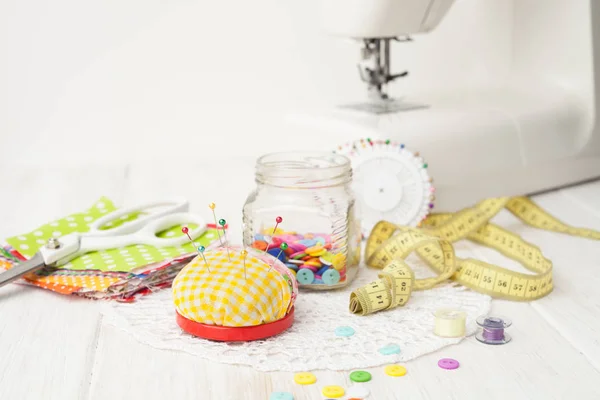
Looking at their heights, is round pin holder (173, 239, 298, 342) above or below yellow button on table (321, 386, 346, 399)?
above

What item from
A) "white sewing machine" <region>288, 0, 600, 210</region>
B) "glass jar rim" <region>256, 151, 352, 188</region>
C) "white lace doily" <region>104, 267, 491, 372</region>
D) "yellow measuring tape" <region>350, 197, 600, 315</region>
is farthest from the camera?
"white sewing machine" <region>288, 0, 600, 210</region>

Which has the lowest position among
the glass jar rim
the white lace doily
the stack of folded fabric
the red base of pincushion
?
the white lace doily

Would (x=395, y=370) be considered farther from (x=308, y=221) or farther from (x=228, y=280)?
(x=308, y=221)

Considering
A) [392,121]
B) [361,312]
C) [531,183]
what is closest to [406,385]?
[361,312]

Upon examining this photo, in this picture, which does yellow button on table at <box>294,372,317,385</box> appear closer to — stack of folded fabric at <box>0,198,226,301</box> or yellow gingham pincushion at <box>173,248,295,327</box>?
yellow gingham pincushion at <box>173,248,295,327</box>

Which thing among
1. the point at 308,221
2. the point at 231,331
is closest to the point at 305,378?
the point at 231,331

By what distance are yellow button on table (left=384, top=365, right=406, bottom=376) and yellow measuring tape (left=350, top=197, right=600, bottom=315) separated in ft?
0.72

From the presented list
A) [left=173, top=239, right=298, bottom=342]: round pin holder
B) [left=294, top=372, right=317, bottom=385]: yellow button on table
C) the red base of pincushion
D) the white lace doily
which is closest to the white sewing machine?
the white lace doily

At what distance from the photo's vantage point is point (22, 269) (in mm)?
1563

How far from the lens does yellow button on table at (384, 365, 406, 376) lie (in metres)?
1.24

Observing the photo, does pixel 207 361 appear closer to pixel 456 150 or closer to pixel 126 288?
pixel 126 288

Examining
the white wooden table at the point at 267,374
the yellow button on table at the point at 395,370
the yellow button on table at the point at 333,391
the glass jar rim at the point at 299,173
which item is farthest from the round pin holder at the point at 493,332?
the glass jar rim at the point at 299,173

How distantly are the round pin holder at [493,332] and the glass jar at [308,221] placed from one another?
318mm

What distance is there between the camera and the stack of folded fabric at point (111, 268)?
61.1 inches
